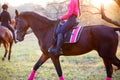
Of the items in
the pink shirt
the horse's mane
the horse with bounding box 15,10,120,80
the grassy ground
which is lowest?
the grassy ground

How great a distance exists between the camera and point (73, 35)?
657 centimetres

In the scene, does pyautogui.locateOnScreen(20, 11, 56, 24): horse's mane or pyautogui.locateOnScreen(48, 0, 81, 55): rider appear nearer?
pyautogui.locateOnScreen(48, 0, 81, 55): rider

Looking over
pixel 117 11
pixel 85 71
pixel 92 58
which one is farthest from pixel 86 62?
pixel 117 11

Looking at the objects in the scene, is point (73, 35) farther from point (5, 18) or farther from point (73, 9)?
point (5, 18)

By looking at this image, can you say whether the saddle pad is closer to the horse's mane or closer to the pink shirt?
the pink shirt

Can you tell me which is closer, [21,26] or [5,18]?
[21,26]

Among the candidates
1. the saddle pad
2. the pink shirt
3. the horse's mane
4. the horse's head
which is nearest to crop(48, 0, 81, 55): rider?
the pink shirt

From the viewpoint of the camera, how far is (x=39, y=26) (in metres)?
6.95

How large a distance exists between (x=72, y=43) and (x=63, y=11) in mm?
5594

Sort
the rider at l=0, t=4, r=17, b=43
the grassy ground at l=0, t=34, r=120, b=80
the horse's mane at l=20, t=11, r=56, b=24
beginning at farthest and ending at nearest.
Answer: the rider at l=0, t=4, r=17, b=43 → the grassy ground at l=0, t=34, r=120, b=80 → the horse's mane at l=20, t=11, r=56, b=24

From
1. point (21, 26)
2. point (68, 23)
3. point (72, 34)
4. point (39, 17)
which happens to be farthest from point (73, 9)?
point (21, 26)

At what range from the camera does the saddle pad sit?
6.55 m

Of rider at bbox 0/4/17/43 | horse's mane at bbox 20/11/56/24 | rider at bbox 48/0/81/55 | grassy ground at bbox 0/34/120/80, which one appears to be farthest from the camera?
rider at bbox 0/4/17/43

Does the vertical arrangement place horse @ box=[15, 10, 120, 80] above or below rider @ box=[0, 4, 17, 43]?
above
